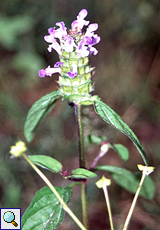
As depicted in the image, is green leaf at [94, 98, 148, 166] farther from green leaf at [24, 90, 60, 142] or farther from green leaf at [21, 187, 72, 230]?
green leaf at [21, 187, 72, 230]

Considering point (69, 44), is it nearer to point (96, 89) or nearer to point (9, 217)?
point (9, 217)

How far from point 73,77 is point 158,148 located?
212 centimetres

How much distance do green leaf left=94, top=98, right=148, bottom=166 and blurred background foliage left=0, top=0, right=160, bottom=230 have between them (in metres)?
1.36

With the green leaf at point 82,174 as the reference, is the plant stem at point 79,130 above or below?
above

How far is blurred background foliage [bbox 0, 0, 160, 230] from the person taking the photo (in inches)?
111

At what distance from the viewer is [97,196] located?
112 inches

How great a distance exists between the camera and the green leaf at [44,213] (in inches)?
53.9

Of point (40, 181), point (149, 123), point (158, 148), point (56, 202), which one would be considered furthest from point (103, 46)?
point (56, 202)

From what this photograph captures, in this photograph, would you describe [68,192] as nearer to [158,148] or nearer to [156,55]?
[158,148]

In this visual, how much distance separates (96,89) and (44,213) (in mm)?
2483

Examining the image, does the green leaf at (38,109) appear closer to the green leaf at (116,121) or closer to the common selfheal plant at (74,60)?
the common selfheal plant at (74,60)

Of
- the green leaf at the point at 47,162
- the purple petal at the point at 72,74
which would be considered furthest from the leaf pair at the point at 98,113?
the green leaf at the point at 47,162

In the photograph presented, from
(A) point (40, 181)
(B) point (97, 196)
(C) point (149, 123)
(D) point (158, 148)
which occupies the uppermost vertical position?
(C) point (149, 123)

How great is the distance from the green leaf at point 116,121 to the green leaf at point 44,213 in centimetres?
51
